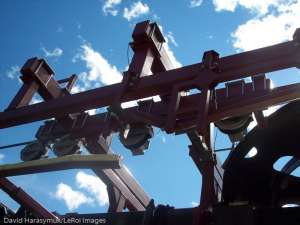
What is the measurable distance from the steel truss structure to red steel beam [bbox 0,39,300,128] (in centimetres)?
1

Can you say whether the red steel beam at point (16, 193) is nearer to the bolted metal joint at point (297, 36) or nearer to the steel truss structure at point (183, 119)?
the steel truss structure at point (183, 119)

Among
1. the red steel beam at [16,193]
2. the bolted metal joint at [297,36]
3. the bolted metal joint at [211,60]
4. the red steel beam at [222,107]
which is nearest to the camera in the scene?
the red steel beam at [222,107]

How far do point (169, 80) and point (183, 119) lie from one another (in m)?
0.63

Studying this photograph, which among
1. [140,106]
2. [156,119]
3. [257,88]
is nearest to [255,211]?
[156,119]

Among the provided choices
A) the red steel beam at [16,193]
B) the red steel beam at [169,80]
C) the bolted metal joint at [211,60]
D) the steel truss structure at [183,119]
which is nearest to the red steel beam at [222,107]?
the steel truss structure at [183,119]

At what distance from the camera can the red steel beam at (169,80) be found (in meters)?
4.36

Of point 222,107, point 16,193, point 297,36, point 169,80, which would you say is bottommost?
point 16,193

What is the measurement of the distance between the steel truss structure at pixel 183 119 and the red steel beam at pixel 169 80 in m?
0.01

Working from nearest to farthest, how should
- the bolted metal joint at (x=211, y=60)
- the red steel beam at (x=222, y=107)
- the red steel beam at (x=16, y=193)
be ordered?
1. the red steel beam at (x=222, y=107)
2. the bolted metal joint at (x=211, y=60)
3. the red steel beam at (x=16, y=193)

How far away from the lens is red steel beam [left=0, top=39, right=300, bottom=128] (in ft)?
14.3

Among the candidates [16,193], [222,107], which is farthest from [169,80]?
[16,193]

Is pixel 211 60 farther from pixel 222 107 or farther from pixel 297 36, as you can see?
pixel 297 36

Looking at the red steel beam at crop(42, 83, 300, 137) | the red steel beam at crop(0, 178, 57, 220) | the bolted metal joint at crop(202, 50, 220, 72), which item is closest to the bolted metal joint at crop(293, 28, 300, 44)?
the red steel beam at crop(42, 83, 300, 137)

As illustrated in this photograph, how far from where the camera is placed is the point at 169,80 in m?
4.97
